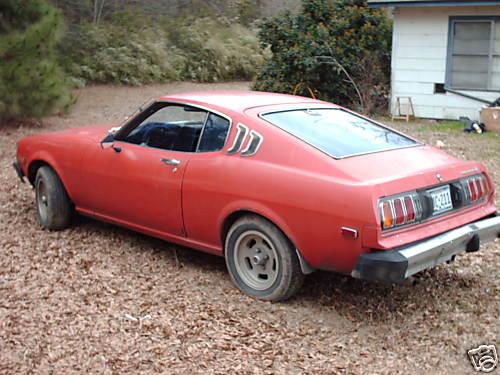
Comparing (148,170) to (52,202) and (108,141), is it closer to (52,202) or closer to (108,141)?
(108,141)

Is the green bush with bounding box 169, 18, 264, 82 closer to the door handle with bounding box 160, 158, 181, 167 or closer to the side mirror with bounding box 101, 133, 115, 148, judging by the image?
the side mirror with bounding box 101, 133, 115, 148

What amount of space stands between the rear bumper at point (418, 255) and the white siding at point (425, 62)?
993 cm

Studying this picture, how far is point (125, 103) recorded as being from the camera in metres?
18.8

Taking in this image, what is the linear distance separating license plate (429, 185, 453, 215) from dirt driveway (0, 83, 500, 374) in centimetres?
70

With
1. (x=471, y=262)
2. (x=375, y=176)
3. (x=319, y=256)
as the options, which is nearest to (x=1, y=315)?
(x=319, y=256)

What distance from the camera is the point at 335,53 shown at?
49.8ft

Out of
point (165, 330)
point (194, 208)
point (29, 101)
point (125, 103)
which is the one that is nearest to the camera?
point (165, 330)

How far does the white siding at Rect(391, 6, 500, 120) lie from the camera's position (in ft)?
46.4

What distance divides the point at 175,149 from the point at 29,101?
324 inches

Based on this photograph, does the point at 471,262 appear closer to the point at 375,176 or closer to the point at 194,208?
the point at 375,176

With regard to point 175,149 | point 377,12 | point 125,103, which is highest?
point 377,12

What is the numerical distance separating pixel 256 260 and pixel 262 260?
5 cm

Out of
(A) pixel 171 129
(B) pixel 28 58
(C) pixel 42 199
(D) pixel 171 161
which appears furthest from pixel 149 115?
(B) pixel 28 58

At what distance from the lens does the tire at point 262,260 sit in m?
4.66
